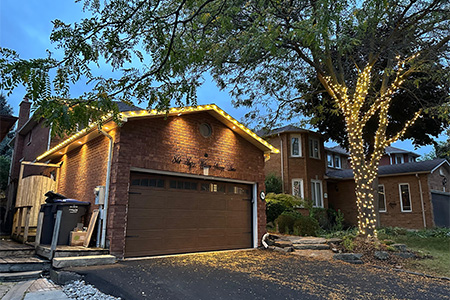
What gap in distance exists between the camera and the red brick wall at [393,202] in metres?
16.0

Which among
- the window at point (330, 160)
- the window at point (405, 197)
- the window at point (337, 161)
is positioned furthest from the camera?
the window at point (337, 161)

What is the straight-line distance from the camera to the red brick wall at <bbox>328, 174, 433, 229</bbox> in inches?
629

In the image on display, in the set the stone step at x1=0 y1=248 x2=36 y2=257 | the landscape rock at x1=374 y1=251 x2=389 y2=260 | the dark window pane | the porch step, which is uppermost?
the dark window pane

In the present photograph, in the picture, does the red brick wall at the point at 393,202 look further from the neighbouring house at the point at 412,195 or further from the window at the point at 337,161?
the window at the point at 337,161

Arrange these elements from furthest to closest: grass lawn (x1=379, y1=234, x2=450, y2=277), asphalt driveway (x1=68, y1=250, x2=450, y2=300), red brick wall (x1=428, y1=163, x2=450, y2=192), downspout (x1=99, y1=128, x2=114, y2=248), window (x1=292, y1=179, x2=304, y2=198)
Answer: window (x1=292, y1=179, x2=304, y2=198) < red brick wall (x1=428, y1=163, x2=450, y2=192) < grass lawn (x1=379, y1=234, x2=450, y2=277) < downspout (x1=99, y1=128, x2=114, y2=248) < asphalt driveway (x1=68, y1=250, x2=450, y2=300)

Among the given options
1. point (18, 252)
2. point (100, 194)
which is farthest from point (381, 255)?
point (18, 252)

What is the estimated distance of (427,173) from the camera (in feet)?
52.6

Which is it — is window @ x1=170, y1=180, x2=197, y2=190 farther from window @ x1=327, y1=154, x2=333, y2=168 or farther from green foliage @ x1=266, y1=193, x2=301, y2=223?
window @ x1=327, y1=154, x2=333, y2=168

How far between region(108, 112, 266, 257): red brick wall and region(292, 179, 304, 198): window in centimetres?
742

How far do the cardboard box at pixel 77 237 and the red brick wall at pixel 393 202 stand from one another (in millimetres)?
15861

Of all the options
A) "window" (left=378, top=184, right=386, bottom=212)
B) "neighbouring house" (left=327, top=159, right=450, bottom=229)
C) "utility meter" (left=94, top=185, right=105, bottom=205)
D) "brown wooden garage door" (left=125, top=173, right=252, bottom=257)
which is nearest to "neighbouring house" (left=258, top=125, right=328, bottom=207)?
"neighbouring house" (left=327, top=159, right=450, bottom=229)

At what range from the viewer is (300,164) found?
1741 cm

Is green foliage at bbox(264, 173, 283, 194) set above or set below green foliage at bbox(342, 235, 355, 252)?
above

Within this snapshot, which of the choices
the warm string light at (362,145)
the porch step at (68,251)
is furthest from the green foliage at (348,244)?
the porch step at (68,251)
